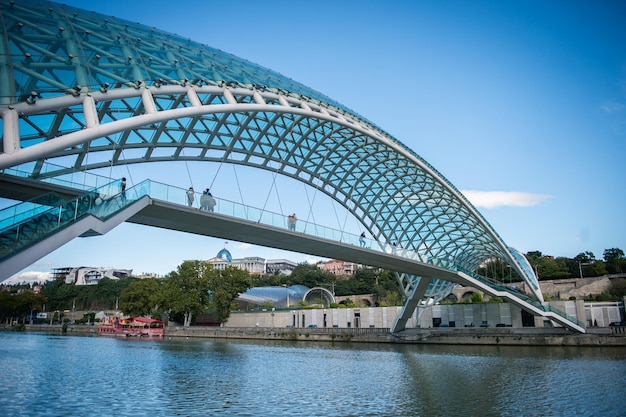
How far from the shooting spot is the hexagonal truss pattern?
18.4 m

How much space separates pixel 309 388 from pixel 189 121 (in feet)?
62.3

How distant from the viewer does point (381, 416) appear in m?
15.3

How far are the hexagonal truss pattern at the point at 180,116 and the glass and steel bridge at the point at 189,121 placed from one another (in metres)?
0.07

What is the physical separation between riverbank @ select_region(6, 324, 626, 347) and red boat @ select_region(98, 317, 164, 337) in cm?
623

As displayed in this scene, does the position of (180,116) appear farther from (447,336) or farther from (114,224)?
(447,336)

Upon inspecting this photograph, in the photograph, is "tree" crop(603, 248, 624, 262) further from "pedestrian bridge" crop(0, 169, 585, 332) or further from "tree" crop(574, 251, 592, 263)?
"pedestrian bridge" crop(0, 169, 585, 332)

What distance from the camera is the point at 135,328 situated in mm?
79875

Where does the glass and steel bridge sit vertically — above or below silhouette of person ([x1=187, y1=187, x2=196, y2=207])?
above

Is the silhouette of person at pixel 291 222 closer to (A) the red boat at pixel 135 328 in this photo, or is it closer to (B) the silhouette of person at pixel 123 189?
(B) the silhouette of person at pixel 123 189

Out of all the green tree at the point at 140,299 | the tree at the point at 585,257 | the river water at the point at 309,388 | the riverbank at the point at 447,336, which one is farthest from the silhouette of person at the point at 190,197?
the tree at the point at 585,257

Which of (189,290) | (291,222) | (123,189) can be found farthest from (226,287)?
(123,189)

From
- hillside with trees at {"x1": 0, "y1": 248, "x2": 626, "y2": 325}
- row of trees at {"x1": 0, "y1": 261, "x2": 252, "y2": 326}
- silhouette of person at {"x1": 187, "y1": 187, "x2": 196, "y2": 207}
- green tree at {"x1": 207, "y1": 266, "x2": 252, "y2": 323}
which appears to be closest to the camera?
silhouette of person at {"x1": 187, "y1": 187, "x2": 196, "y2": 207}

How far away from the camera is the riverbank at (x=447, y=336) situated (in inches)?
1879

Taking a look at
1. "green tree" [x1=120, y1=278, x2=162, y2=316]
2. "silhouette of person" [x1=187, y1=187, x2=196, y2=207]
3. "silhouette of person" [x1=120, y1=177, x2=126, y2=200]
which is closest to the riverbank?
"green tree" [x1=120, y1=278, x2=162, y2=316]
